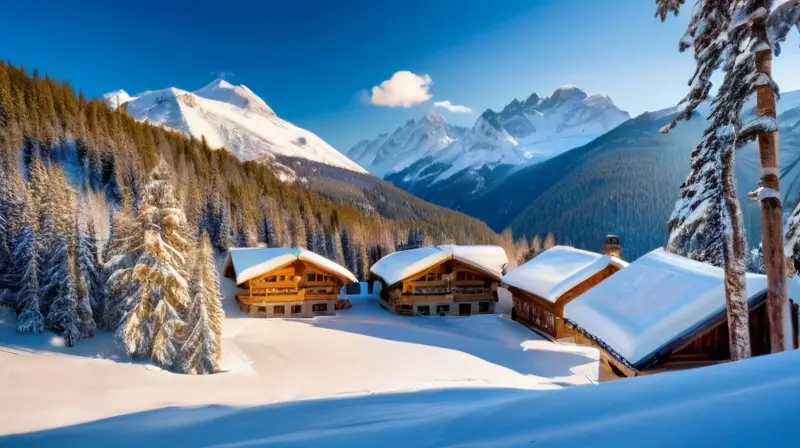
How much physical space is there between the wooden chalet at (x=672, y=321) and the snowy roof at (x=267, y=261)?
21279 millimetres

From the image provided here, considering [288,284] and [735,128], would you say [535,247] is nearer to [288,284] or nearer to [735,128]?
[288,284]

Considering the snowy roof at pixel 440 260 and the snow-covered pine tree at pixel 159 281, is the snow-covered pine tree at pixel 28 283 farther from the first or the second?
the snowy roof at pixel 440 260

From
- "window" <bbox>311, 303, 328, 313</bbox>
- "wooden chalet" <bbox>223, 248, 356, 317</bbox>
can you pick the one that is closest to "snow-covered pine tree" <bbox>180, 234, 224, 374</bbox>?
"wooden chalet" <bbox>223, 248, 356, 317</bbox>

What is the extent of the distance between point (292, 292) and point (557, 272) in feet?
61.8

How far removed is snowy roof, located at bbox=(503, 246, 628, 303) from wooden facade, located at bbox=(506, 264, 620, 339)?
468mm

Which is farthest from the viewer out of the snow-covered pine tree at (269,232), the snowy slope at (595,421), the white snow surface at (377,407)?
the snow-covered pine tree at (269,232)

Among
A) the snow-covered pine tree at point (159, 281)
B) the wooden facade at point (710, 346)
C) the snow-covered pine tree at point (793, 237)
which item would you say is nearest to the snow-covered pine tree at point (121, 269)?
the snow-covered pine tree at point (159, 281)

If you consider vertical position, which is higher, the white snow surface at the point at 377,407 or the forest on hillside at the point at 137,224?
the forest on hillside at the point at 137,224

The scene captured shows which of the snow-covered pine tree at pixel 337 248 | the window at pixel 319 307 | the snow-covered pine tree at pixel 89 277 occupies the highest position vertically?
the snow-covered pine tree at pixel 337 248

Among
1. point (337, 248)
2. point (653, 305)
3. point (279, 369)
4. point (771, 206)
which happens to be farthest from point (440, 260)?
point (337, 248)

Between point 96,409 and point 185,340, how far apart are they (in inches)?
233

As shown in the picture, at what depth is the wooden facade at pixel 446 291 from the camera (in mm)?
34938

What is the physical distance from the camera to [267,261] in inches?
1292

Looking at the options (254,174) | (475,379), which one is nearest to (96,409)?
(475,379)
